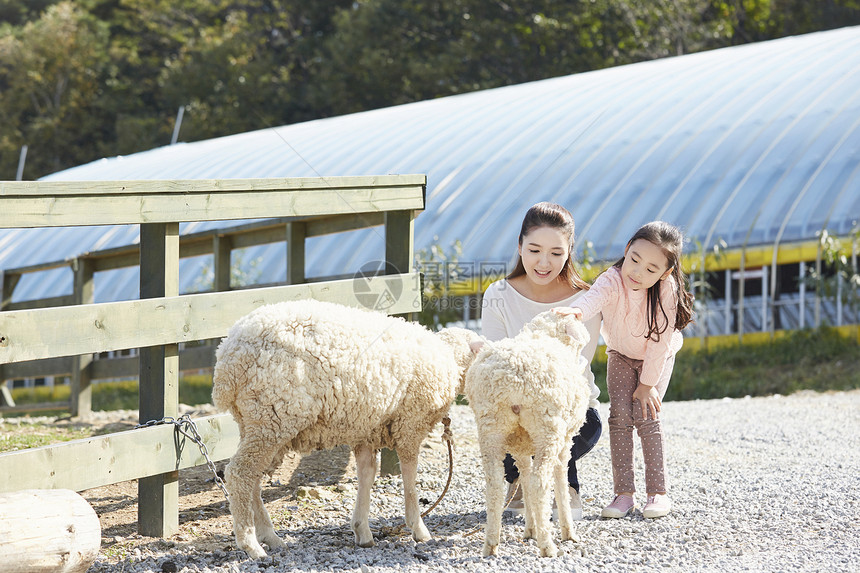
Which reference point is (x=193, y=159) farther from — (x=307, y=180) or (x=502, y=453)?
(x=502, y=453)

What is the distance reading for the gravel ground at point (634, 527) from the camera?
3459mm

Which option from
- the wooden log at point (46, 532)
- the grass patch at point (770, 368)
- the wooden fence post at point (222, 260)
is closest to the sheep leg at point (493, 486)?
the wooden log at point (46, 532)

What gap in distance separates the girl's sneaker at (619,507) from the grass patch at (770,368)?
548 centimetres

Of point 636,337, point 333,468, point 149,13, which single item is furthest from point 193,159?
point 149,13

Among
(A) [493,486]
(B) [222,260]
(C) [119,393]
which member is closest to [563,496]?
(A) [493,486]

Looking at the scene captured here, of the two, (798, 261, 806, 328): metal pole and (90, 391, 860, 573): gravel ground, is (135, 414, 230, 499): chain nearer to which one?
(90, 391, 860, 573): gravel ground

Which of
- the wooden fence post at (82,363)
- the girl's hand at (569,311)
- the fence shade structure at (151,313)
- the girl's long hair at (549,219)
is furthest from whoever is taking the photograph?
the wooden fence post at (82,363)

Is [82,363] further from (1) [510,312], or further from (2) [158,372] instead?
(1) [510,312]

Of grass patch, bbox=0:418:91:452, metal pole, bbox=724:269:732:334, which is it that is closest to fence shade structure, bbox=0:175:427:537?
grass patch, bbox=0:418:91:452

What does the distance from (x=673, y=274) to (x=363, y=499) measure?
1835 millimetres

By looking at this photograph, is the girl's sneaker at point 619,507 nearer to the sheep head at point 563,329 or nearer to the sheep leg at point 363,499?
the sheep head at point 563,329

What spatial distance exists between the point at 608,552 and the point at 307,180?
2253 millimetres

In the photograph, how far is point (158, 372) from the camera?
3.80m

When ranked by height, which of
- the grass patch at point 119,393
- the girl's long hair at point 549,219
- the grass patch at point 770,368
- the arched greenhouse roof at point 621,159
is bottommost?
the grass patch at point 119,393
